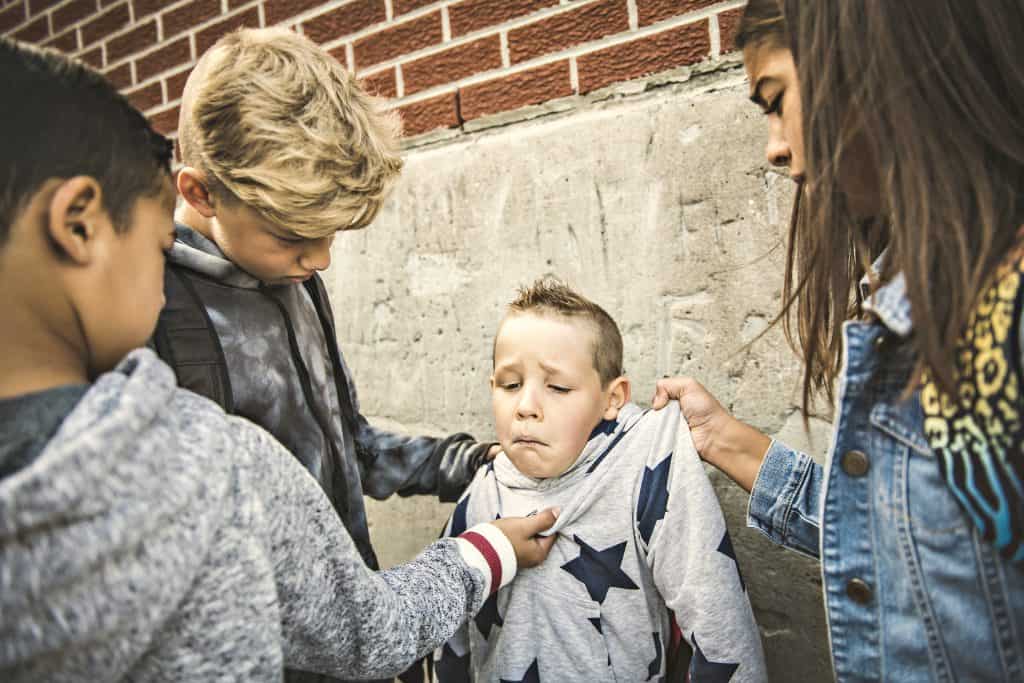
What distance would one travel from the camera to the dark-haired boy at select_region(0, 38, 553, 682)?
829mm

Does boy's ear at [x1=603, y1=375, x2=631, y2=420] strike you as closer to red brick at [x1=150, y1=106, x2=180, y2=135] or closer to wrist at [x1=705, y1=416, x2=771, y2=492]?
wrist at [x1=705, y1=416, x2=771, y2=492]

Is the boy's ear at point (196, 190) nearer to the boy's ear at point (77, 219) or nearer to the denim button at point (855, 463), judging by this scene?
the boy's ear at point (77, 219)

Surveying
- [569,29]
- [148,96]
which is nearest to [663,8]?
[569,29]

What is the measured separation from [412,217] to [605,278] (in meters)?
0.78

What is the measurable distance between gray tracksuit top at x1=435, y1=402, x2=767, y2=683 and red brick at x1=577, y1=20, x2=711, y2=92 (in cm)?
101

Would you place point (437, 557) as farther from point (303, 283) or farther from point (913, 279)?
point (913, 279)

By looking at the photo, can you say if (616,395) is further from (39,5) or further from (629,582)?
(39,5)

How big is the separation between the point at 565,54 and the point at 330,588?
173cm

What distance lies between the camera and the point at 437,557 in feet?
5.02

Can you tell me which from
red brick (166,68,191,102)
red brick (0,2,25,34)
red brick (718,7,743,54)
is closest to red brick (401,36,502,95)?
red brick (718,7,743,54)

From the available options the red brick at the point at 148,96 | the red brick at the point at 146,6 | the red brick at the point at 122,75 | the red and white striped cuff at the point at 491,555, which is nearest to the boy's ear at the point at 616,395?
the red and white striped cuff at the point at 491,555

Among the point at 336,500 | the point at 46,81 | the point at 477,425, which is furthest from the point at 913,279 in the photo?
the point at 477,425

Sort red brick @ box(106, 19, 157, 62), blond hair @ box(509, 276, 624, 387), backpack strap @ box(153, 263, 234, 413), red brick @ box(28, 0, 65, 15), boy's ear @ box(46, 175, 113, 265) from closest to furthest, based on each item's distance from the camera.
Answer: boy's ear @ box(46, 175, 113, 265), backpack strap @ box(153, 263, 234, 413), blond hair @ box(509, 276, 624, 387), red brick @ box(106, 19, 157, 62), red brick @ box(28, 0, 65, 15)

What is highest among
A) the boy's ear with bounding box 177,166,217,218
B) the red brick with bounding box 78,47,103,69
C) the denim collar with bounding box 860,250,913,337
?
the red brick with bounding box 78,47,103,69
